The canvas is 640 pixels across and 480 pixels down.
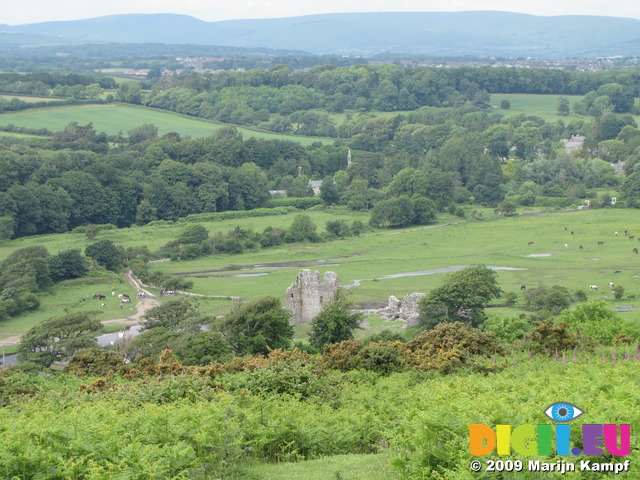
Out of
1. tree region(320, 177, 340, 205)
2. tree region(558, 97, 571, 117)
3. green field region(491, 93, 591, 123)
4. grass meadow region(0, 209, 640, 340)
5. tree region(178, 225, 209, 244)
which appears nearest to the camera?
grass meadow region(0, 209, 640, 340)

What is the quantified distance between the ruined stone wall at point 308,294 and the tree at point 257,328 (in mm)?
5746

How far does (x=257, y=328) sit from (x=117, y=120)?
112 m

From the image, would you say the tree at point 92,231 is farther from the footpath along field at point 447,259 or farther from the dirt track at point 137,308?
the dirt track at point 137,308

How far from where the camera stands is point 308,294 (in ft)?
152

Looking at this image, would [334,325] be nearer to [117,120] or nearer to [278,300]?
[278,300]

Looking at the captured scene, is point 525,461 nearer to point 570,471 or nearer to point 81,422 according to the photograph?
point 570,471

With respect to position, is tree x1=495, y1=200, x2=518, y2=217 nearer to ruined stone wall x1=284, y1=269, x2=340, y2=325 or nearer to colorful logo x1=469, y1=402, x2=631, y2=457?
ruined stone wall x1=284, y1=269, x2=340, y2=325

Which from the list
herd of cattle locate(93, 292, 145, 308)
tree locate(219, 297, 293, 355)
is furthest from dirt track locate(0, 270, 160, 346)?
tree locate(219, 297, 293, 355)

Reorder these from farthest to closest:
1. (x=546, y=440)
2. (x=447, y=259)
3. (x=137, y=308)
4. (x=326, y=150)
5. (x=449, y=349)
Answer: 1. (x=326, y=150)
2. (x=447, y=259)
3. (x=137, y=308)
4. (x=449, y=349)
5. (x=546, y=440)

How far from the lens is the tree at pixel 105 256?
67812 mm

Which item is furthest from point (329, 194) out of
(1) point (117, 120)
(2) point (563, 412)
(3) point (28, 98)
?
(2) point (563, 412)

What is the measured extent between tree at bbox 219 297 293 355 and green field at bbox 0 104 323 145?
325ft

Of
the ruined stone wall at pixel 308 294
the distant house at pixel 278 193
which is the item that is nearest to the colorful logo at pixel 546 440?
the ruined stone wall at pixel 308 294

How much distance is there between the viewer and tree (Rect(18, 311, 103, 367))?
39.8 m
